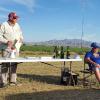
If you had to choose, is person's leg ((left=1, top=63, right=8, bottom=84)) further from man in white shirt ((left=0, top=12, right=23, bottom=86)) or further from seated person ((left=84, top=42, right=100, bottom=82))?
seated person ((left=84, top=42, right=100, bottom=82))

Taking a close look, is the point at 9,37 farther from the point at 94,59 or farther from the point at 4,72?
the point at 94,59

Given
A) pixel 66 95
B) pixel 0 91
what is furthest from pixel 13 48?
pixel 66 95

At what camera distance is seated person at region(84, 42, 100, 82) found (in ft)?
30.2

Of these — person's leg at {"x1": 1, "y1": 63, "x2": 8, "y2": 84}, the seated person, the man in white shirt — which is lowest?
person's leg at {"x1": 1, "y1": 63, "x2": 8, "y2": 84}

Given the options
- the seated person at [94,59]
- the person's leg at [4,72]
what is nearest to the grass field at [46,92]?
the person's leg at [4,72]

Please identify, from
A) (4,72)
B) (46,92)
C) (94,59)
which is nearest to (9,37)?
(4,72)

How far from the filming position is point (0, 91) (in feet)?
27.4

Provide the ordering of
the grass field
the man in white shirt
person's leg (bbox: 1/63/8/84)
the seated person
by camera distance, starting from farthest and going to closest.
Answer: the seated person → person's leg (bbox: 1/63/8/84) → the man in white shirt → the grass field

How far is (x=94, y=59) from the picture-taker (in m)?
9.41

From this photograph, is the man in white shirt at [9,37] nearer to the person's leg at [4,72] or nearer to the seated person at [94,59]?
the person's leg at [4,72]

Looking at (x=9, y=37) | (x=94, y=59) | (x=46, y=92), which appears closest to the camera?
(x=46, y=92)

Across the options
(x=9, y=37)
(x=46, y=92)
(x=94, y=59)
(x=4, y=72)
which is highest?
(x=9, y=37)

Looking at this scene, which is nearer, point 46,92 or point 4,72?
point 46,92

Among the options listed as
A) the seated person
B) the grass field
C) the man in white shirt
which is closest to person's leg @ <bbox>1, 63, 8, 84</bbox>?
the man in white shirt
